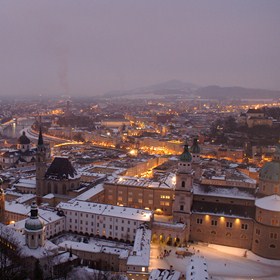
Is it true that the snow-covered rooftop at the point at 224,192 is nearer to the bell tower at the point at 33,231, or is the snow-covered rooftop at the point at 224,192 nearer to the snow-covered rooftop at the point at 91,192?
the snow-covered rooftop at the point at 91,192

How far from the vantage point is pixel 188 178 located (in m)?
34.2

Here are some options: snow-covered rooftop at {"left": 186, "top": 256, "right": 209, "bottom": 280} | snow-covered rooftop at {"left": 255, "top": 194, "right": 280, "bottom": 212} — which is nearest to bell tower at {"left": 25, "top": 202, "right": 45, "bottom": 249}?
snow-covered rooftop at {"left": 186, "top": 256, "right": 209, "bottom": 280}

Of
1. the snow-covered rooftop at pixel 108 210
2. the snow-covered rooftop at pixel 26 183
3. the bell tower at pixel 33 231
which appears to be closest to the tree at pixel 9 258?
the bell tower at pixel 33 231

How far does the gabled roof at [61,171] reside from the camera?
138 feet

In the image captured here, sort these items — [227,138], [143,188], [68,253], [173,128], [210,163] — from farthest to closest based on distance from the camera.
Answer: [173,128] < [227,138] < [210,163] < [143,188] < [68,253]

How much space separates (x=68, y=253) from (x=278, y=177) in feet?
62.0

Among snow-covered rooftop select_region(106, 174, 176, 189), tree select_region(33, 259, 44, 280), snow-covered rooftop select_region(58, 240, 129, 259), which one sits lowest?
snow-covered rooftop select_region(58, 240, 129, 259)

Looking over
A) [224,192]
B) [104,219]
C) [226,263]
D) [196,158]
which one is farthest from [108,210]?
[196,158]

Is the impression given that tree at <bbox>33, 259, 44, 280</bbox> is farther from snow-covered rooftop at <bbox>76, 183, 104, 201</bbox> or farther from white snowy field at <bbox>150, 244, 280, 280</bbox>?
snow-covered rooftop at <bbox>76, 183, 104, 201</bbox>

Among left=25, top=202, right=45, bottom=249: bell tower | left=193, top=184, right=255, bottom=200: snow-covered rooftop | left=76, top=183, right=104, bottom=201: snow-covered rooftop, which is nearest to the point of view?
left=25, top=202, right=45, bottom=249: bell tower

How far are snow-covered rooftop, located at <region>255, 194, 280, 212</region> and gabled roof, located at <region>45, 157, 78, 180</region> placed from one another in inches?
775

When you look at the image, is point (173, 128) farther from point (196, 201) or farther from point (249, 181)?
point (196, 201)

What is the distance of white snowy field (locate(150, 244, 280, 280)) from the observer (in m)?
27.8

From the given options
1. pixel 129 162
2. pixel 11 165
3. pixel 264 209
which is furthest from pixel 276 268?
pixel 11 165
